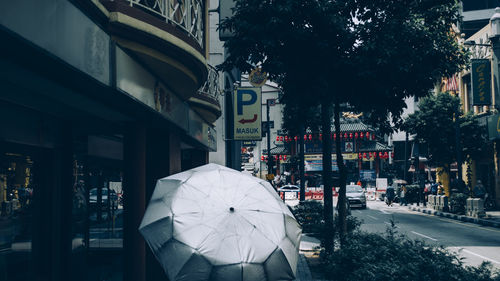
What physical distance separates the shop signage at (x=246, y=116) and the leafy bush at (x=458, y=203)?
12945 millimetres

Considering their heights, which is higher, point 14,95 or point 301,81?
point 301,81

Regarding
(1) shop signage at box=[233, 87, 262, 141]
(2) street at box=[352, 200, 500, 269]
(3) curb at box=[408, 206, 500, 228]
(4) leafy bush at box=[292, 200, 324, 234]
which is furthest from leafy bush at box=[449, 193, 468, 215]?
(1) shop signage at box=[233, 87, 262, 141]

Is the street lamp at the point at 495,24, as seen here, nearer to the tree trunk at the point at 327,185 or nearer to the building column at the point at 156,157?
the tree trunk at the point at 327,185

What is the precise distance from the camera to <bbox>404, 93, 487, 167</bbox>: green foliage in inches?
1117

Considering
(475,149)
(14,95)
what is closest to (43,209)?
(14,95)

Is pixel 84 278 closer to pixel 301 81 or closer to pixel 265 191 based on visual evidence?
pixel 265 191

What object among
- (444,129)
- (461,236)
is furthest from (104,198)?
(444,129)

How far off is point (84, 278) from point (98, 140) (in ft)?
8.85

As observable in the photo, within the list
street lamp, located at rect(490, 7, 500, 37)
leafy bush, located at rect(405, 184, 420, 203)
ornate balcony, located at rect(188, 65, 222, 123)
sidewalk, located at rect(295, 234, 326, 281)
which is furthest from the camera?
leafy bush, located at rect(405, 184, 420, 203)

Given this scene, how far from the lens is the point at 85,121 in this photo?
7.56 meters

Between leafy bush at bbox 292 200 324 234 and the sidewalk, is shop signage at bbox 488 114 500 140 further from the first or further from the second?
the sidewalk

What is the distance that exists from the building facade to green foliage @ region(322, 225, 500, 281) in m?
3.38

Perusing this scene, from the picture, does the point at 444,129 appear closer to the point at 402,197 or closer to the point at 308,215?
the point at 402,197

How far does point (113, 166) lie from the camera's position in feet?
34.2
